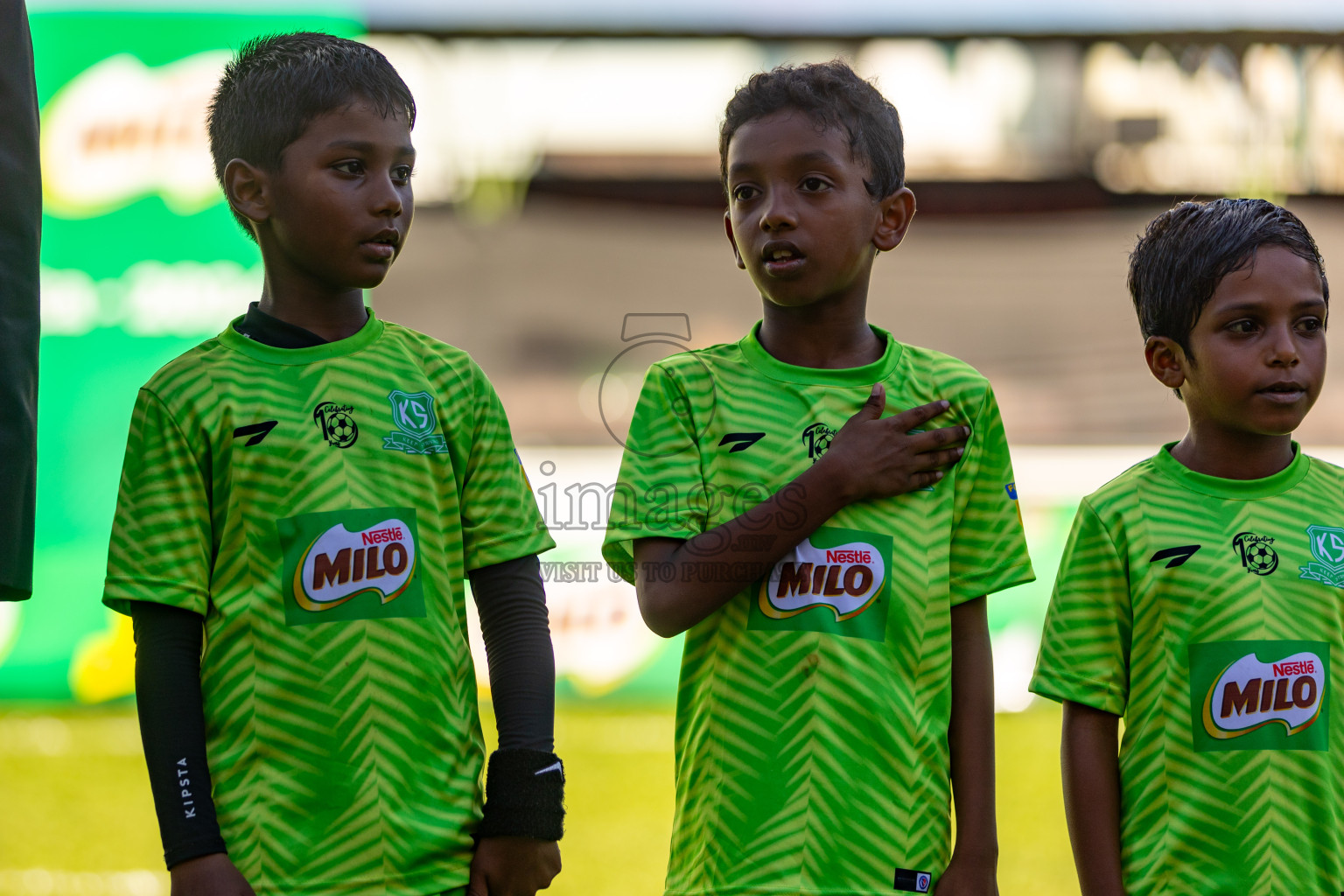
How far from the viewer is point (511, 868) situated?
1.62 metres

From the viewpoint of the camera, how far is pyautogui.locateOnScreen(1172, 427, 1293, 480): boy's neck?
1.84 m

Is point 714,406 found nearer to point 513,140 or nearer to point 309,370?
point 309,370

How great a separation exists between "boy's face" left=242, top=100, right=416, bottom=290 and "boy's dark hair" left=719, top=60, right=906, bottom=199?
47 cm

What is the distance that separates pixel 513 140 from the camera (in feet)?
22.2

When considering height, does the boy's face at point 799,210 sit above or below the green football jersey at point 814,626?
above

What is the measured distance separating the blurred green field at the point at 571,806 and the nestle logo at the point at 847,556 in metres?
2.72

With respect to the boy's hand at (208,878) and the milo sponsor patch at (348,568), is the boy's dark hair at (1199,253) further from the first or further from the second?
the boy's hand at (208,878)

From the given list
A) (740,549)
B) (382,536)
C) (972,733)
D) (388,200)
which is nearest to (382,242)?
(388,200)

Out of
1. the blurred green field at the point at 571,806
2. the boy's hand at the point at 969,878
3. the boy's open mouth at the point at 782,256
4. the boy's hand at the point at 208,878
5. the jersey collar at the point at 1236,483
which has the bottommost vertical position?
the blurred green field at the point at 571,806

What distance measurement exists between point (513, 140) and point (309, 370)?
5265 millimetres

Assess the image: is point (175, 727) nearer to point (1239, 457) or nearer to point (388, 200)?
point (388, 200)

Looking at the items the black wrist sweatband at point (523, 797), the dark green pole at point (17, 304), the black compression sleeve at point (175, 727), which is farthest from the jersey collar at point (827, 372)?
the dark green pole at point (17, 304)

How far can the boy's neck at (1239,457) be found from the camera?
184 cm

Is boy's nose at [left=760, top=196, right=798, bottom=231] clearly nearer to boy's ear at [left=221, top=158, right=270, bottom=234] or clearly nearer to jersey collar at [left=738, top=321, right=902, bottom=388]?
jersey collar at [left=738, top=321, right=902, bottom=388]
